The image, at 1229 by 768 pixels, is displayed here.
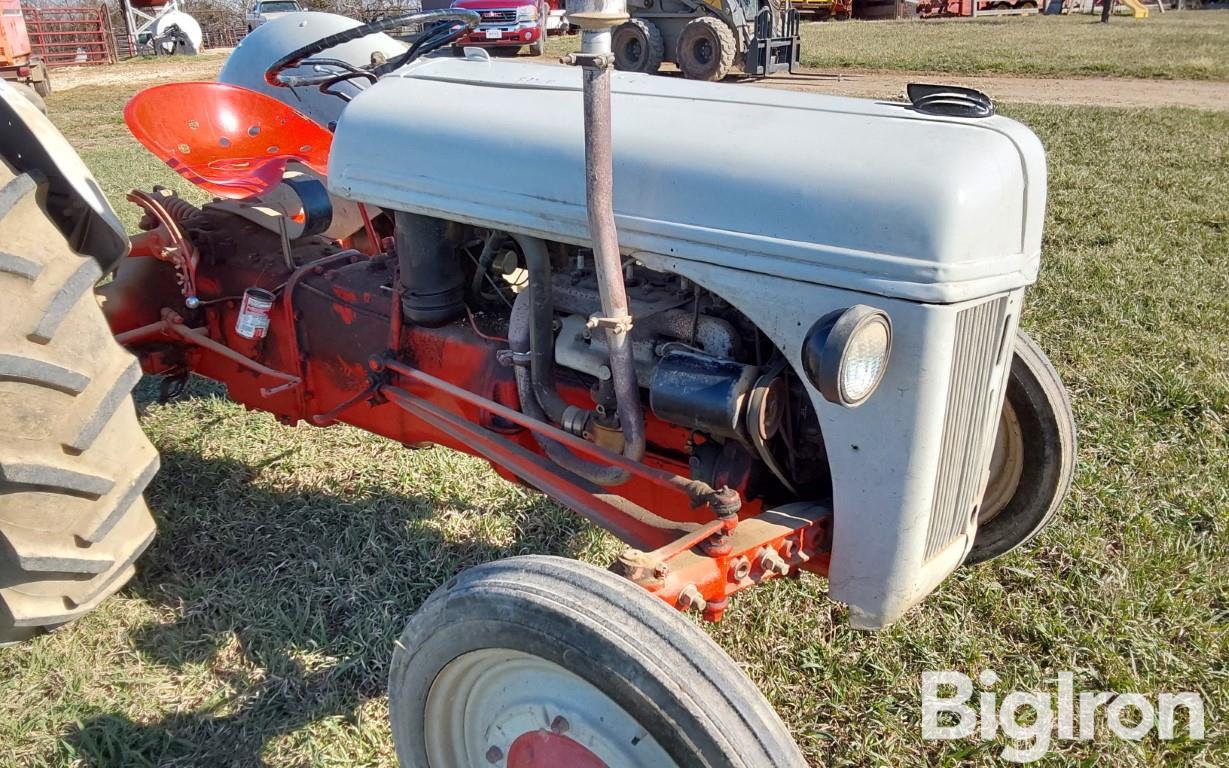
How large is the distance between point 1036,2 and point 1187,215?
31.5 metres

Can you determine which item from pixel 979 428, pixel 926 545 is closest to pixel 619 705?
pixel 926 545

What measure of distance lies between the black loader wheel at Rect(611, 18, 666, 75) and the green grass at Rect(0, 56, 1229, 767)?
12.1 metres

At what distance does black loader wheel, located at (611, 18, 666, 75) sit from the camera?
49.0ft

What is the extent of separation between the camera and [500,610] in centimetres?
157

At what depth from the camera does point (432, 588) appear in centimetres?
272

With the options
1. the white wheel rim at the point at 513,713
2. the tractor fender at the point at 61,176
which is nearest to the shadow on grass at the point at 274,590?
the white wheel rim at the point at 513,713

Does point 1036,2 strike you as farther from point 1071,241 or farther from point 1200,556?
point 1200,556

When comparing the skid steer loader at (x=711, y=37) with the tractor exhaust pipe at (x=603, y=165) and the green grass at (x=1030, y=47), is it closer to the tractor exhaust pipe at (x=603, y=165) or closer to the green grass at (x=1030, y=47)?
the green grass at (x=1030, y=47)

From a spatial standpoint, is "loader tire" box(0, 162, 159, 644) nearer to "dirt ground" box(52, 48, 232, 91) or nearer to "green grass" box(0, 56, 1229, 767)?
"green grass" box(0, 56, 1229, 767)

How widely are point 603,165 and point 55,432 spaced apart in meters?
1.35

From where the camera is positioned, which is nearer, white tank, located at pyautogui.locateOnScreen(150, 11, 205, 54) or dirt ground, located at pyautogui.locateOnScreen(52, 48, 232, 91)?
dirt ground, located at pyautogui.locateOnScreen(52, 48, 232, 91)

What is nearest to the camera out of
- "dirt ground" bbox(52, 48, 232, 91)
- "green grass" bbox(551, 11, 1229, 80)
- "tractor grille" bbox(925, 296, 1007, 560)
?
"tractor grille" bbox(925, 296, 1007, 560)

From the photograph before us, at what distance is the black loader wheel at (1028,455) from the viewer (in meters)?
2.35

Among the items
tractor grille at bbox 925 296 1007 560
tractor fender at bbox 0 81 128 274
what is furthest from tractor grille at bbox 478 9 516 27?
tractor grille at bbox 925 296 1007 560
